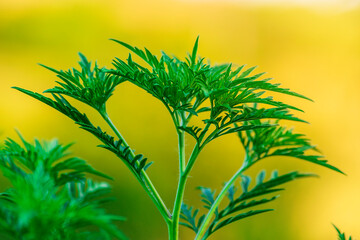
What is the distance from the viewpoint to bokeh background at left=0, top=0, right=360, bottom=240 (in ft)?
7.23

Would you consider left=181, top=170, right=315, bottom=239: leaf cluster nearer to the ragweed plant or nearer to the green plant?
the ragweed plant

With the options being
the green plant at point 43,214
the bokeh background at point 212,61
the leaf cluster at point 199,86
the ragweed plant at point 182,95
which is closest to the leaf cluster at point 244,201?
the ragweed plant at point 182,95

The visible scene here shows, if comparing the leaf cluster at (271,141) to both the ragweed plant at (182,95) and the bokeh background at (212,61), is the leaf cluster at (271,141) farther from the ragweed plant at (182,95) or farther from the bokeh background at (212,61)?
the bokeh background at (212,61)

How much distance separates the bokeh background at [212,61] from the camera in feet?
7.23

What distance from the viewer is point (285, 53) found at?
2520 millimetres

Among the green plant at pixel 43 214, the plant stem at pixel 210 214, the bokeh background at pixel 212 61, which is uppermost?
the bokeh background at pixel 212 61

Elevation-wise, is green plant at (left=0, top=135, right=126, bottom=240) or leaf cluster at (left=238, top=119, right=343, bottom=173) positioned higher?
leaf cluster at (left=238, top=119, right=343, bottom=173)

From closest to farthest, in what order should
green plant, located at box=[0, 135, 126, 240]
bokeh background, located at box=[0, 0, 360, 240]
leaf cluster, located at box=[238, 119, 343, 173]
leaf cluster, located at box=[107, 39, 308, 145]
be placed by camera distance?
green plant, located at box=[0, 135, 126, 240]
leaf cluster, located at box=[107, 39, 308, 145]
leaf cluster, located at box=[238, 119, 343, 173]
bokeh background, located at box=[0, 0, 360, 240]

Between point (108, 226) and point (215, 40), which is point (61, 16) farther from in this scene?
point (108, 226)

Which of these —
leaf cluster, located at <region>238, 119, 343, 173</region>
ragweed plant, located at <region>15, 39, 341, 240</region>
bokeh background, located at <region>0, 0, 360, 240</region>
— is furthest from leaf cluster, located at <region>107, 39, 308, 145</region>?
bokeh background, located at <region>0, 0, 360, 240</region>

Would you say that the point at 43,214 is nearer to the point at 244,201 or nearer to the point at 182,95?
the point at 182,95

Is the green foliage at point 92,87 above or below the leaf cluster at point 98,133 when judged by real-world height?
above

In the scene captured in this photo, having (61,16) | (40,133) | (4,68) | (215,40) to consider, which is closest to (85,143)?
(40,133)

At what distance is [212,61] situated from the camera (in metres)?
2.45
